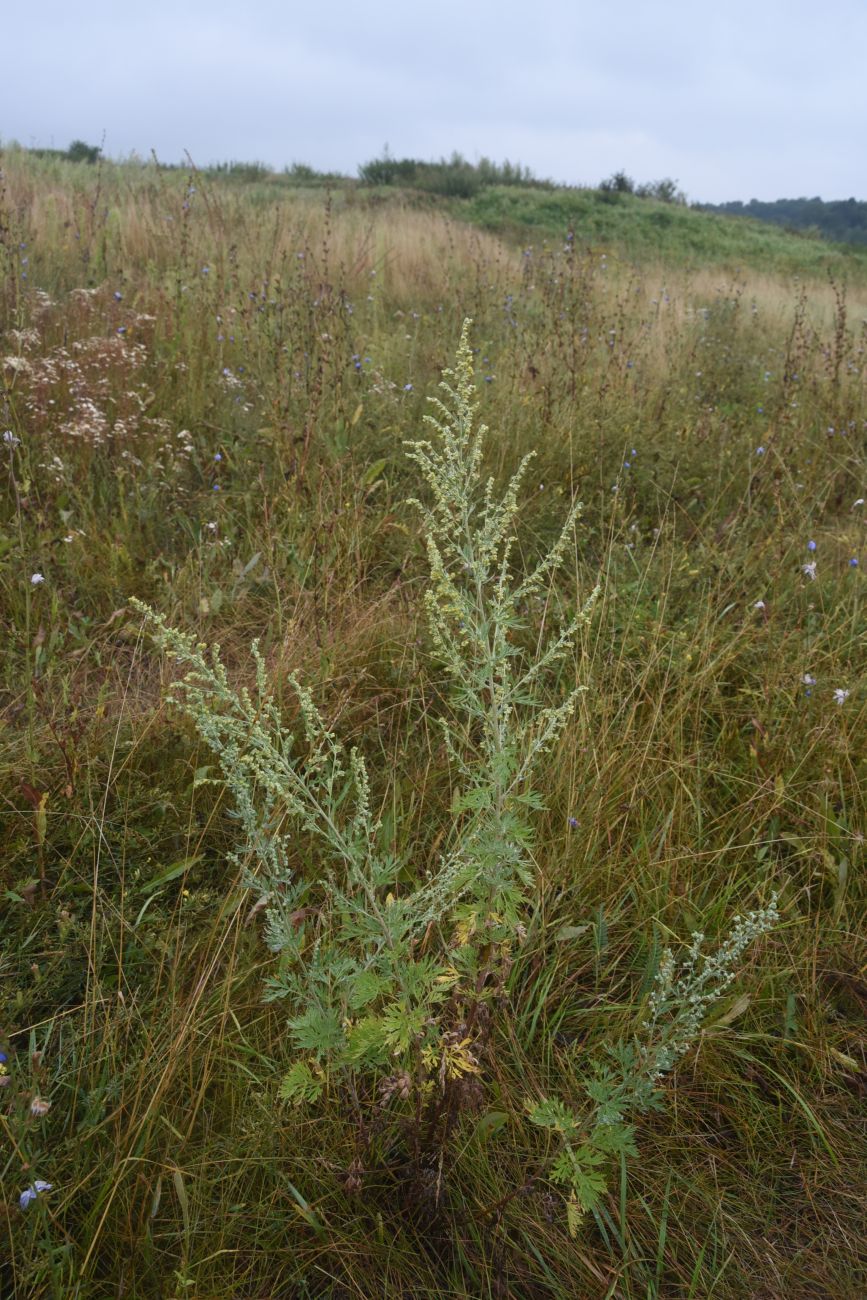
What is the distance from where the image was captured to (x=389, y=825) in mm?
2109

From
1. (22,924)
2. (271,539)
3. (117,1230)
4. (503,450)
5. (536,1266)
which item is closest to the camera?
(117,1230)

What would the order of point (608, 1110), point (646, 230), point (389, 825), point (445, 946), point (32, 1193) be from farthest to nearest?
1. point (646, 230)
2. point (389, 825)
3. point (445, 946)
4. point (608, 1110)
5. point (32, 1193)

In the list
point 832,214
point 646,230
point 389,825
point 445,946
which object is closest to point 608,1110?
point 445,946

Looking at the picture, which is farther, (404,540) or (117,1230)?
(404,540)

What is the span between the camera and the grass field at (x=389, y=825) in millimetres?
1458

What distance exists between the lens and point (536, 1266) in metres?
1.46

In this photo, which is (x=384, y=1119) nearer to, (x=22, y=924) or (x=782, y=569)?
(x=22, y=924)

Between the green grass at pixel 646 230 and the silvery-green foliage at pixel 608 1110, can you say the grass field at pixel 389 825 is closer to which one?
the silvery-green foliage at pixel 608 1110

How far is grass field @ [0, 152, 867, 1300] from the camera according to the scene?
1.46 meters

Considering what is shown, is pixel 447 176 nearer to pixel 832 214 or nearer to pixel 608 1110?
pixel 608 1110

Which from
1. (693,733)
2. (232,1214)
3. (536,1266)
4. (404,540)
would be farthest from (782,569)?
(232,1214)

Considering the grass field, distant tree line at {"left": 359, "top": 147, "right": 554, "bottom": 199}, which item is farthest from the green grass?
the grass field

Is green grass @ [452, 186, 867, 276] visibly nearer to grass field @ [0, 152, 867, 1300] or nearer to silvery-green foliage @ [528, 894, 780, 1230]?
grass field @ [0, 152, 867, 1300]

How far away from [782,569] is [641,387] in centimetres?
207
